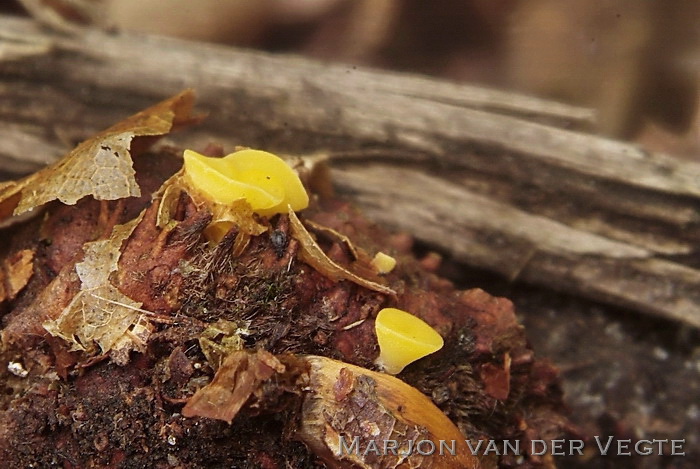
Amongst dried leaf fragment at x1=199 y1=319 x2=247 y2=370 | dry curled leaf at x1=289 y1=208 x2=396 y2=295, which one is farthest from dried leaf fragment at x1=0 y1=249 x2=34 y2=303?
dry curled leaf at x1=289 y1=208 x2=396 y2=295

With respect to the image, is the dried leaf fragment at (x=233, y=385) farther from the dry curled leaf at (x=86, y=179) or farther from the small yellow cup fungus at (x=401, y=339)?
the dry curled leaf at (x=86, y=179)

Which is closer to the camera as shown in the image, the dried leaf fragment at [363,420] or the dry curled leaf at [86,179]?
the dried leaf fragment at [363,420]

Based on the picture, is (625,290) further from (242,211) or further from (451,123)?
(242,211)

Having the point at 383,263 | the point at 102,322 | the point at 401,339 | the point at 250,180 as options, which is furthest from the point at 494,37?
the point at 102,322

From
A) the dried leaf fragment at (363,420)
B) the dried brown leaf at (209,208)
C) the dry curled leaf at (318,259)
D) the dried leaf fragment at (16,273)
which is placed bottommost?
the dried leaf fragment at (363,420)

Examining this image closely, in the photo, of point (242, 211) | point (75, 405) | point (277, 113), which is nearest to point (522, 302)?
point (277, 113)

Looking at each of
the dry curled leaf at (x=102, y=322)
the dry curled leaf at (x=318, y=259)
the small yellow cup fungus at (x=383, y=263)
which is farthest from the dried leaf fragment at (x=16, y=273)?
the small yellow cup fungus at (x=383, y=263)
